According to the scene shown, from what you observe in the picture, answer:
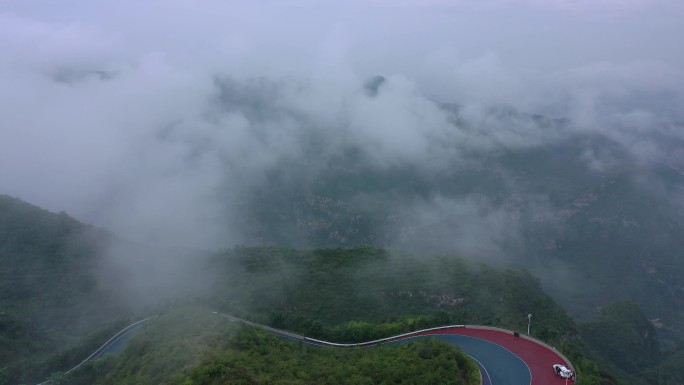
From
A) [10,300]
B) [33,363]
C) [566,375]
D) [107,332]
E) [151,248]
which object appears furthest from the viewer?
[151,248]

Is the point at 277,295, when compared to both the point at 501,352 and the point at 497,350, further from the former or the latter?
the point at 501,352

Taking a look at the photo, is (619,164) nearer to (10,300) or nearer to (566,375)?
(566,375)

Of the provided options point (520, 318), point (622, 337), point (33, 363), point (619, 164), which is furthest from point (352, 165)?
point (33, 363)

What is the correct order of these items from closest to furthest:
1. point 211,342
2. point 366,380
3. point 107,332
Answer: point 366,380, point 211,342, point 107,332

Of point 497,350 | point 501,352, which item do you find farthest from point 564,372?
point 497,350

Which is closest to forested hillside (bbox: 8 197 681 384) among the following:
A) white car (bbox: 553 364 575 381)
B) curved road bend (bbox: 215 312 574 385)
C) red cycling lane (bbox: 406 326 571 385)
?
curved road bend (bbox: 215 312 574 385)

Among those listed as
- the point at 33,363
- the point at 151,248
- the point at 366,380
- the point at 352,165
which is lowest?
the point at 33,363

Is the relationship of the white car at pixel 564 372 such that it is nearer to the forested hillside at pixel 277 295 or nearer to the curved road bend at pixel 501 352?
the curved road bend at pixel 501 352

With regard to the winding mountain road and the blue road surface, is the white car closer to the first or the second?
the winding mountain road
